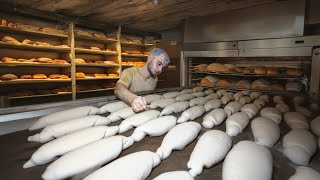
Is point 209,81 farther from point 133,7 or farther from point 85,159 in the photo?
point 85,159

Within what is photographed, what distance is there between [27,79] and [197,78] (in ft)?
9.81

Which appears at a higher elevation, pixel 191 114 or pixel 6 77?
pixel 6 77

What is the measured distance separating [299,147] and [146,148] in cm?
65

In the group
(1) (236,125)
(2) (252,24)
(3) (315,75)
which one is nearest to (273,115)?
(1) (236,125)

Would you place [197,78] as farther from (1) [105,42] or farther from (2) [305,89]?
(1) [105,42]

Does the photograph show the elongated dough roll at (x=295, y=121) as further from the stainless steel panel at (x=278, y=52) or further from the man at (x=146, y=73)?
the man at (x=146, y=73)

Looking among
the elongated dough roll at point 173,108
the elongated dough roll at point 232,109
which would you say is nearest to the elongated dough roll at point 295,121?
the elongated dough roll at point 232,109

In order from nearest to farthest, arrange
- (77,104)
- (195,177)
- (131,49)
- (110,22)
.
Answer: (195,177) < (77,104) < (110,22) < (131,49)

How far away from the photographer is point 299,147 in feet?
2.73

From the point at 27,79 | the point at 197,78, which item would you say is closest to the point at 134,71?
the point at 197,78

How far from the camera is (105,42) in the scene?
200 inches

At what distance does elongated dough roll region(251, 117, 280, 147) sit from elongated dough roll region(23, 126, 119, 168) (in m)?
0.72

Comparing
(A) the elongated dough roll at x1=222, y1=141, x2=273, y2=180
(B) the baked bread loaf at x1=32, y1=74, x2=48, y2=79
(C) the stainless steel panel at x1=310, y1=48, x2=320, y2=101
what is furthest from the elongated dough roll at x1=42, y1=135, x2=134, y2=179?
(B) the baked bread loaf at x1=32, y1=74, x2=48, y2=79

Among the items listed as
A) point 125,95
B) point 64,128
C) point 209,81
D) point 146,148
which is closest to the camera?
point 146,148
